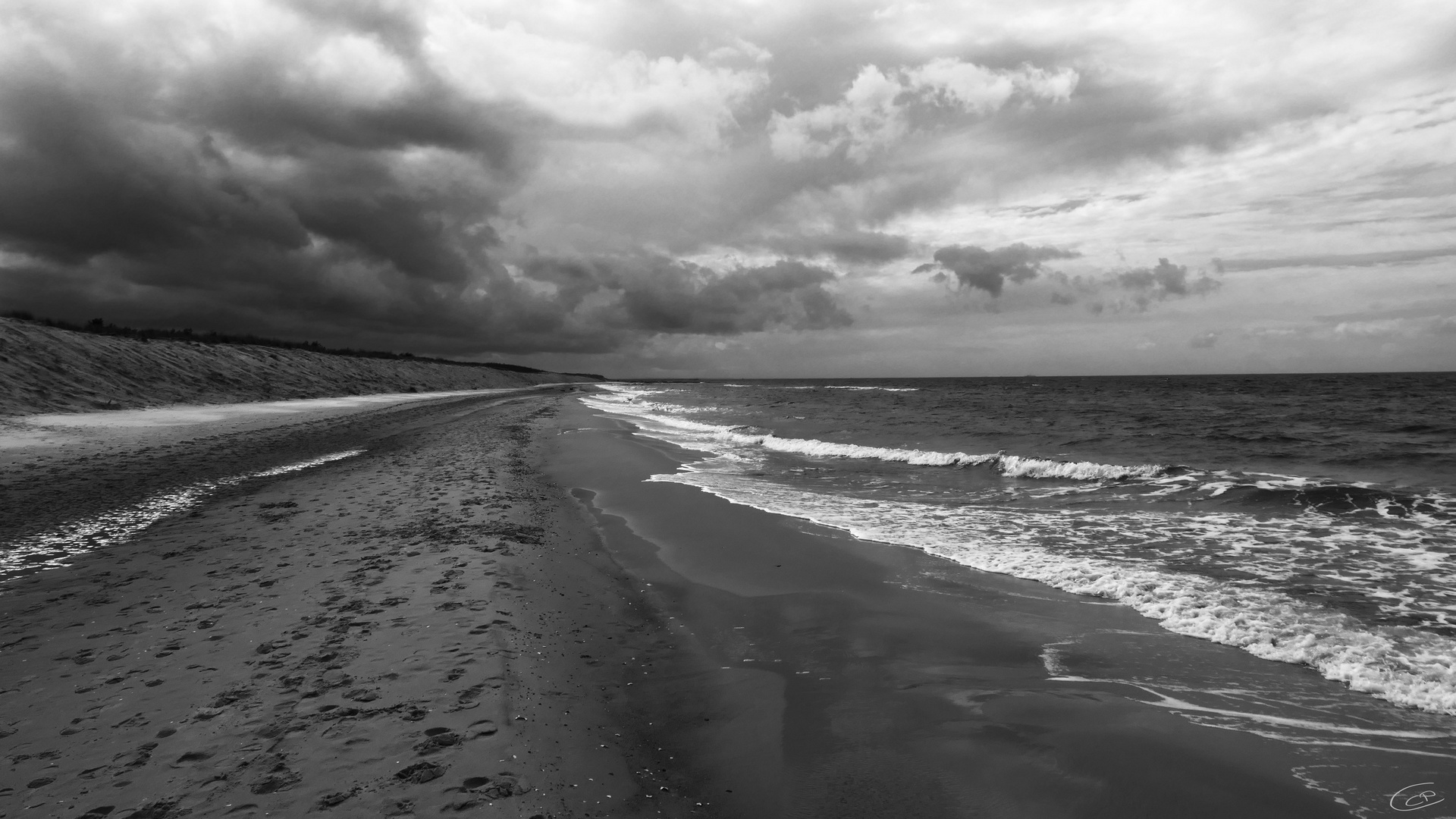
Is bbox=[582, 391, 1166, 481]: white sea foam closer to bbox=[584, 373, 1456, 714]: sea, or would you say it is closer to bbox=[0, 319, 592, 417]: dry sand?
bbox=[584, 373, 1456, 714]: sea

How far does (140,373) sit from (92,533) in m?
42.3

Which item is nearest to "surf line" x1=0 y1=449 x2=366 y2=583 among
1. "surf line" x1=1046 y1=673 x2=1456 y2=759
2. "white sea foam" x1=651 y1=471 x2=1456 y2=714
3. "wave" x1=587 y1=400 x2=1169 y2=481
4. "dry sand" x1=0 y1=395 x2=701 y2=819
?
"dry sand" x1=0 y1=395 x2=701 y2=819

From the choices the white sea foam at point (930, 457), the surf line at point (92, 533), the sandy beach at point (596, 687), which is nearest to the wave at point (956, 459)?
the white sea foam at point (930, 457)

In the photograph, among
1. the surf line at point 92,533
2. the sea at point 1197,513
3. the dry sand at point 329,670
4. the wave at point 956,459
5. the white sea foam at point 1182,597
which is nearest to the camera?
the dry sand at point 329,670

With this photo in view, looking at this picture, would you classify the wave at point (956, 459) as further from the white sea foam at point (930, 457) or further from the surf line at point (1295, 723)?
the surf line at point (1295, 723)

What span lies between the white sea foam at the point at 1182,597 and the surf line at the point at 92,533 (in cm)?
1039

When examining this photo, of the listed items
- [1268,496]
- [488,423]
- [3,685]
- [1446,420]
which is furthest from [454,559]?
[1446,420]

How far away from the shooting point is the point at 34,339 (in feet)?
118

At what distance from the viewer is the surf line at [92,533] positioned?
8.32 meters

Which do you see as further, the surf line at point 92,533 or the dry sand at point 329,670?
the surf line at point 92,533

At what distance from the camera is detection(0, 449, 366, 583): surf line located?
8320 millimetres

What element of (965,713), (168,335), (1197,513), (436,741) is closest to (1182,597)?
(965,713)

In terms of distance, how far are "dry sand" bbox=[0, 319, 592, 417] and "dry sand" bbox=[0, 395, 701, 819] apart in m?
29.7

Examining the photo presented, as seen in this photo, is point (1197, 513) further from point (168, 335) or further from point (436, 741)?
point (168, 335)
